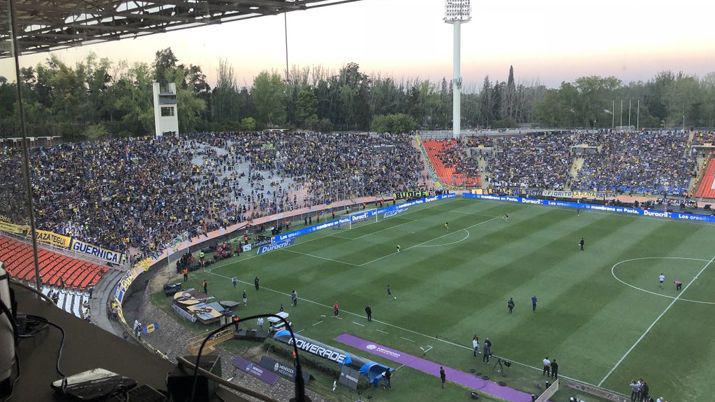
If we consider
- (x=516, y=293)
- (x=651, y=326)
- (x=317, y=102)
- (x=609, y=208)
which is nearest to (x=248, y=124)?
(x=317, y=102)

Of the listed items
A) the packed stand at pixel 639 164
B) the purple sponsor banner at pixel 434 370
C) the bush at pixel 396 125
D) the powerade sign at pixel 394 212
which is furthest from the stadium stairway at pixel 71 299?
the bush at pixel 396 125

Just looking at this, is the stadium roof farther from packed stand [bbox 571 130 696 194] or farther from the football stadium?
packed stand [bbox 571 130 696 194]

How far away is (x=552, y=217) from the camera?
48.2 m

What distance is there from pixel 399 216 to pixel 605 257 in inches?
730

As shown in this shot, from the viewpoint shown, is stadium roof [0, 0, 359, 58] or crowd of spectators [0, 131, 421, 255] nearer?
stadium roof [0, 0, 359, 58]

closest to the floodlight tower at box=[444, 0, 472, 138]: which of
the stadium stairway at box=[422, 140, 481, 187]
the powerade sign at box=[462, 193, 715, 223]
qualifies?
the stadium stairway at box=[422, 140, 481, 187]

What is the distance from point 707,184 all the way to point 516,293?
122ft

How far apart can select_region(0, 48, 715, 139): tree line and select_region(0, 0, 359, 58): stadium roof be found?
155 feet

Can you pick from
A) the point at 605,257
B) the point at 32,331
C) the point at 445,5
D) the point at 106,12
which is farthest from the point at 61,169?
the point at 445,5

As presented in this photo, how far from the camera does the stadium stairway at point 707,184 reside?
54.0 metres

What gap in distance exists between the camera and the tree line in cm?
7081

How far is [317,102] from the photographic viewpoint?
98625mm

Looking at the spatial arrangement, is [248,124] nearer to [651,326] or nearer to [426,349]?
[426,349]

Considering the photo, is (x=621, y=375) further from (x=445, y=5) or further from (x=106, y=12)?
(x=445, y=5)
